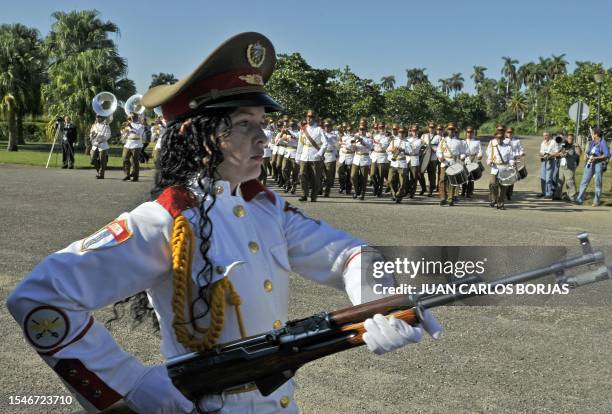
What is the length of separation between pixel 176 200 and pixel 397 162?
52.2 feet

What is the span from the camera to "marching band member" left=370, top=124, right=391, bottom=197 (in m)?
18.0

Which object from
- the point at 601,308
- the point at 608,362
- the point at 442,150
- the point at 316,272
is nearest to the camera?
the point at 316,272

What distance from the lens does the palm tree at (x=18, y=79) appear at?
36.4 meters

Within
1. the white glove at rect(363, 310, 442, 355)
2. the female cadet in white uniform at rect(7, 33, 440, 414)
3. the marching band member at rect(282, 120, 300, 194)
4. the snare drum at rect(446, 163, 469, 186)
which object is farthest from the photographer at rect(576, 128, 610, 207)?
the white glove at rect(363, 310, 442, 355)

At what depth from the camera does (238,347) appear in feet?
5.65

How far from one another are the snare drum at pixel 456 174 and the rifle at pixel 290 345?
14214 millimetres

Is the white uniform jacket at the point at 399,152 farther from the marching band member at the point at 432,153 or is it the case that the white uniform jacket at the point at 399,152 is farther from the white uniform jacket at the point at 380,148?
the marching band member at the point at 432,153

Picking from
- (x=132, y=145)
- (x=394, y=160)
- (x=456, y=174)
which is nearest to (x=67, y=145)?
(x=132, y=145)

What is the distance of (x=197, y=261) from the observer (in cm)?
181

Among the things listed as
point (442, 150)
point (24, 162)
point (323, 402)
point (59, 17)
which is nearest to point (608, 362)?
point (323, 402)

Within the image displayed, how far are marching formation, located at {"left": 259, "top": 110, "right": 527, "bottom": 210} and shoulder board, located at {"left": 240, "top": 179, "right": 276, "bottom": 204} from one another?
12665 millimetres

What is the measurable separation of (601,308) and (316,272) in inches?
205

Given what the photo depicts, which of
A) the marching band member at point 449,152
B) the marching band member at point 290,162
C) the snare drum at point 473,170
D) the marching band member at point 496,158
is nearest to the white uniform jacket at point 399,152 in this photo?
the marching band member at point 449,152

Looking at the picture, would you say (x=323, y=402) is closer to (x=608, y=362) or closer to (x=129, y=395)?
(x=608, y=362)
